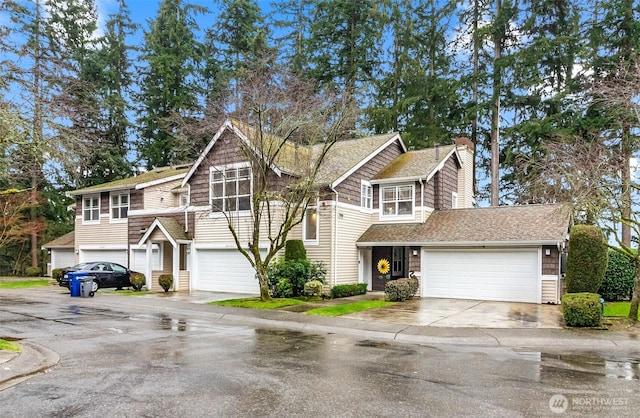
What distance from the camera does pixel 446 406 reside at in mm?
6102

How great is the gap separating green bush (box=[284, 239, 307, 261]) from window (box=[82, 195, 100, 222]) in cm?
1433

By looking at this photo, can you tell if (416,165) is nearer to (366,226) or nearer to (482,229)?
(366,226)

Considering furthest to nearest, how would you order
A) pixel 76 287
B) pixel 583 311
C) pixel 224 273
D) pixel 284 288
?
pixel 224 273, pixel 76 287, pixel 284 288, pixel 583 311

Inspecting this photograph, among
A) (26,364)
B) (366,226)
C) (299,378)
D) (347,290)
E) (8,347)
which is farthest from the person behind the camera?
(366,226)

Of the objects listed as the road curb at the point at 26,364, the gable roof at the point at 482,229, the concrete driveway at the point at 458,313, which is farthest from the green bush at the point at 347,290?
the road curb at the point at 26,364

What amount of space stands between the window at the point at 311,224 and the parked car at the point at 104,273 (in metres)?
9.96

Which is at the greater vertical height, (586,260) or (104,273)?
(586,260)

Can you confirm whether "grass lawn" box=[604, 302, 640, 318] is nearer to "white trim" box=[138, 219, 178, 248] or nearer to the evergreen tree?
"white trim" box=[138, 219, 178, 248]

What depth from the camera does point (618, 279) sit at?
2020cm

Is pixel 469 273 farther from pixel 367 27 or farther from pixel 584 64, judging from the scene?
pixel 367 27

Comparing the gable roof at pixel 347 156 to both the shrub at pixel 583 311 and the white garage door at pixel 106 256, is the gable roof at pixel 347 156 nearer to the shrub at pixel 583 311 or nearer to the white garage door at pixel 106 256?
the shrub at pixel 583 311

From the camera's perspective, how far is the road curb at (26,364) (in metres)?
7.26

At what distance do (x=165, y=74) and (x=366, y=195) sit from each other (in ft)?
87.1

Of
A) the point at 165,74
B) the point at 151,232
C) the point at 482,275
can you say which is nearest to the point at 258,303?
the point at 151,232
